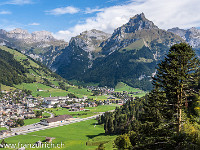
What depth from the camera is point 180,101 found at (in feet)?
86.8

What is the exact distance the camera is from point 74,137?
108 meters

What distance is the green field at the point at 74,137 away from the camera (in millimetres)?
90750

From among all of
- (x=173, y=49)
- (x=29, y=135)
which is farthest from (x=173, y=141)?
(x=29, y=135)

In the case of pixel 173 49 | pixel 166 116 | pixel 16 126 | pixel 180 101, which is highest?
pixel 173 49

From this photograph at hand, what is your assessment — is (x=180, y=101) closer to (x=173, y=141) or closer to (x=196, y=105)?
(x=173, y=141)

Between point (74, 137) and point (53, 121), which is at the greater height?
point (74, 137)

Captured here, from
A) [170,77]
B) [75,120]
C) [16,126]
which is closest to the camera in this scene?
[170,77]

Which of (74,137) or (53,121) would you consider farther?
(53,121)

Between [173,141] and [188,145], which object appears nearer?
[188,145]

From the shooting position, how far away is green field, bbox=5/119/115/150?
9075 centimetres

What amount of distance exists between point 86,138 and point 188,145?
Result: 291 ft

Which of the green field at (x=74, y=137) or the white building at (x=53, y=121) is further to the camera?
the white building at (x=53, y=121)

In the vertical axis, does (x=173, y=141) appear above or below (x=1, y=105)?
above

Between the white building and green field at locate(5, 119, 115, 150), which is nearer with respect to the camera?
green field at locate(5, 119, 115, 150)
